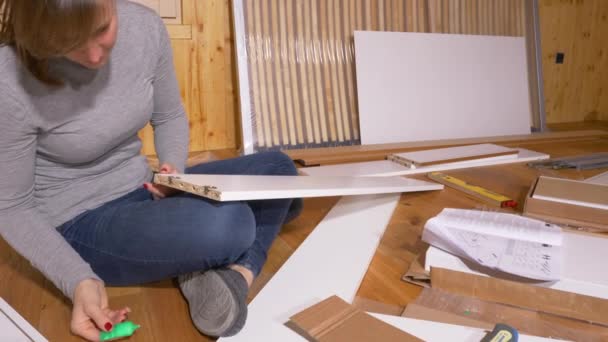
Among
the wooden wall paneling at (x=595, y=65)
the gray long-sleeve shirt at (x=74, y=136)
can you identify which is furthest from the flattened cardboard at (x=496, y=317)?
the wooden wall paneling at (x=595, y=65)

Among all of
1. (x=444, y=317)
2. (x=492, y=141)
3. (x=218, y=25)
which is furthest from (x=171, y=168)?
(x=492, y=141)

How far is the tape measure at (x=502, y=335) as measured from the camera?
100 centimetres

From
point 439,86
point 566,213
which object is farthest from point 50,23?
point 439,86

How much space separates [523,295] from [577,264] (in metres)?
0.21

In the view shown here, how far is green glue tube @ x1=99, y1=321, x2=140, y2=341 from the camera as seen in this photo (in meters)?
1.15

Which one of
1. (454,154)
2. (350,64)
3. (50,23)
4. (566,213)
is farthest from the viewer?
(350,64)

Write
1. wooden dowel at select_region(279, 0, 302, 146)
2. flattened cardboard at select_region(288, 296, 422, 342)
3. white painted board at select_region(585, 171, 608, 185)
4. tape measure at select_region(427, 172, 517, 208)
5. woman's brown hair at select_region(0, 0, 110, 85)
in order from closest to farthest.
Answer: woman's brown hair at select_region(0, 0, 110, 85)
flattened cardboard at select_region(288, 296, 422, 342)
tape measure at select_region(427, 172, 517, 208)
white painted board at select_region(585, 171, 608, 185)
wooden dowel at select_region(279, 0, 302, 146)

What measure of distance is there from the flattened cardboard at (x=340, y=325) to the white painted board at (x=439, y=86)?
5.50 feet

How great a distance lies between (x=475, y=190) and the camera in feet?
6.53

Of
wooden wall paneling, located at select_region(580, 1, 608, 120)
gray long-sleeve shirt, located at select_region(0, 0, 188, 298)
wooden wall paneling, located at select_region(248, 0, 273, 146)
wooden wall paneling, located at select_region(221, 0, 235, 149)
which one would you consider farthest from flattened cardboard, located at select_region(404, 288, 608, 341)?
wooden wall paneling, located at select_region(580, 1, 608, 120)

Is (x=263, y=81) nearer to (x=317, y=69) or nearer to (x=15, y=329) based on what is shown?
(x=317, y=69)

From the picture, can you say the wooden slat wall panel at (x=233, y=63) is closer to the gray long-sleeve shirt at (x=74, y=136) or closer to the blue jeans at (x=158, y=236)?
the gray long-sleeve shirt at (x=74, y=136)

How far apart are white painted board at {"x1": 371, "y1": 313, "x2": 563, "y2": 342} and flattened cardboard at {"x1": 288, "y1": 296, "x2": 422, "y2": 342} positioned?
42 mm

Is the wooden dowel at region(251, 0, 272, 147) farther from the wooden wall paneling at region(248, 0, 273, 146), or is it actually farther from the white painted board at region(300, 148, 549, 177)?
the white painted board at region(300, 148, 549, 177)
